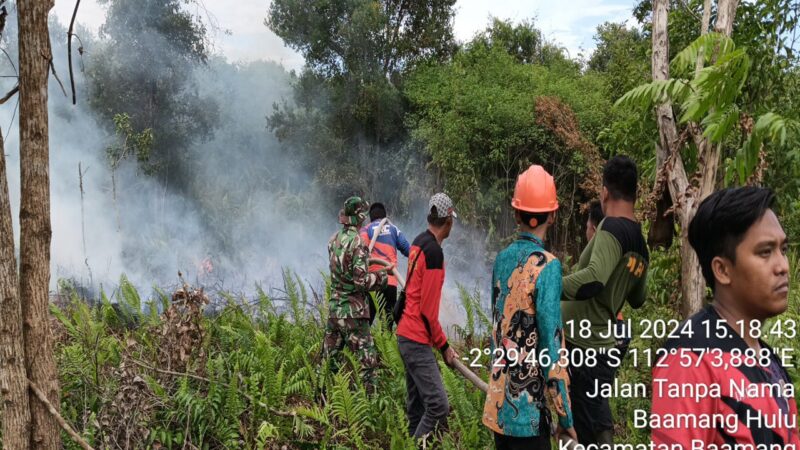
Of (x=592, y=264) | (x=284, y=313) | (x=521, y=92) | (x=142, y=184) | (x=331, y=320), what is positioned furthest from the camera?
(x=142, y=184)

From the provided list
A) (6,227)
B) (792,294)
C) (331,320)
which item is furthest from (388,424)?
(792,294)

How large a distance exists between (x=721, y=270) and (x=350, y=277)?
374 cm

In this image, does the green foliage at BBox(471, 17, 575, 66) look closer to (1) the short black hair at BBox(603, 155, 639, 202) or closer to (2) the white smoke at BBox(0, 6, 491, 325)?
(2) the white smoke at BBox(0, 6, 491, 325)

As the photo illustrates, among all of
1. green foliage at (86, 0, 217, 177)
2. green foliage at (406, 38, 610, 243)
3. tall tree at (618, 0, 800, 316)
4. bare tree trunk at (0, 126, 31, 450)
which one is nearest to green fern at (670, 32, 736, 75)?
tall tree at (618, 0, 800, 316)

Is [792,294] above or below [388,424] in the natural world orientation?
above

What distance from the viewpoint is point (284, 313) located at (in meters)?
6.79

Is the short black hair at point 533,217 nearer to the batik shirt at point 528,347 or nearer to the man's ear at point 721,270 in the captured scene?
Answer: the batik shirt at point 528,347

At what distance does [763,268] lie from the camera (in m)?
1.61

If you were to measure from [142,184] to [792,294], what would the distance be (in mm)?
13085

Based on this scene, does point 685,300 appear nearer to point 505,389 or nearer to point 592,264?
point 592,264

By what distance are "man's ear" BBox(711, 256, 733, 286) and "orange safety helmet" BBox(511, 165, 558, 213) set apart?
1242 millimetres

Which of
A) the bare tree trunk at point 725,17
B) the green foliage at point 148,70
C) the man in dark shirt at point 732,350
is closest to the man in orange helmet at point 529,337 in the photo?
the man in dark shirt at point 732,350

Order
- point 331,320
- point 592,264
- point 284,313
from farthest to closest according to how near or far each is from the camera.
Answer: point 284,313, point 331,320, point 592,264

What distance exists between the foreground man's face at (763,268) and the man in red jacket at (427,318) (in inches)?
101
